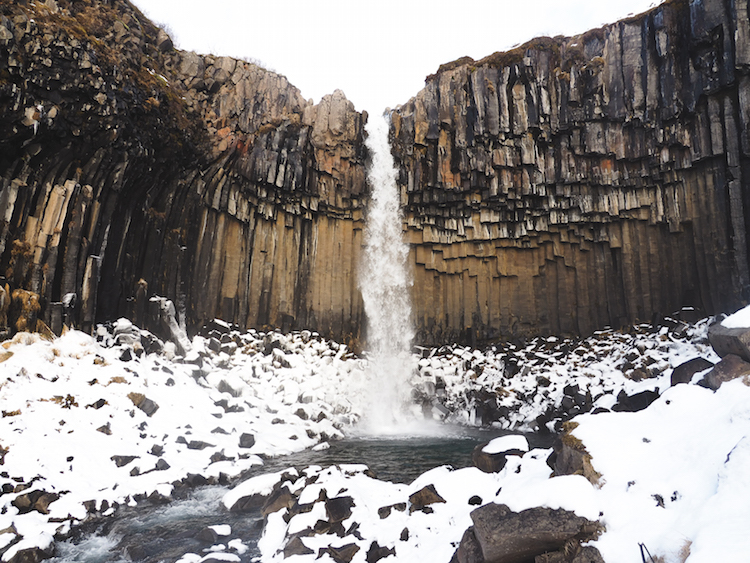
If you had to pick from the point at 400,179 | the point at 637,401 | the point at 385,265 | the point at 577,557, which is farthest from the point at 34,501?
the point at 400,179

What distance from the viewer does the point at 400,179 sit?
2206 cm

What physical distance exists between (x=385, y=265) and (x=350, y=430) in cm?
884

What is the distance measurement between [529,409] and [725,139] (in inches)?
472

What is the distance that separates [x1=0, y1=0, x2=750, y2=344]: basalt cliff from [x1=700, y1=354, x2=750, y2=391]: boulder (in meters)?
12.9

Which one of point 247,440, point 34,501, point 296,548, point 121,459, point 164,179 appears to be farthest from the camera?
point 164,179

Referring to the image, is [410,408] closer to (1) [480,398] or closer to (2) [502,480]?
(1) [480,398]

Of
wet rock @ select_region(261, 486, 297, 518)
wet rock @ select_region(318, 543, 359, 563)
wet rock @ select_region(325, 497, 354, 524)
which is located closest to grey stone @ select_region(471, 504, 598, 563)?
wet rock @ select_region(318, 543, 359, 563)

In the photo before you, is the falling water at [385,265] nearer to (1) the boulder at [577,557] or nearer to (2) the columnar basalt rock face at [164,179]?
(2) the columnar basalt rock face at [164,179]

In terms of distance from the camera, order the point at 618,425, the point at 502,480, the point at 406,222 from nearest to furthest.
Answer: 1. the point at 618,425
2. the point at 502,480
3. the point at 406,222

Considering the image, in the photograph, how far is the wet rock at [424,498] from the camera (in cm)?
611

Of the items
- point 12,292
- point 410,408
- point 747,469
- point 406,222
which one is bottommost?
point 410,408

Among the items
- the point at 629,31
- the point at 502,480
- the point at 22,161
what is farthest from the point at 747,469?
the point at 629,31

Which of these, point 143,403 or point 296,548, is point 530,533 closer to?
point 296,548

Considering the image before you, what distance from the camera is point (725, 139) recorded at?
1630 centimetres
